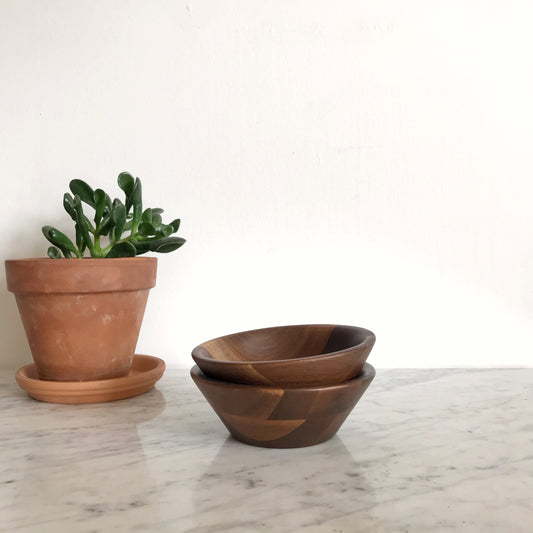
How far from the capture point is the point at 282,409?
1.88 feet

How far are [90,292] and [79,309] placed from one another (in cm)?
3

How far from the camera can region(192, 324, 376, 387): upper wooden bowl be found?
567 mm

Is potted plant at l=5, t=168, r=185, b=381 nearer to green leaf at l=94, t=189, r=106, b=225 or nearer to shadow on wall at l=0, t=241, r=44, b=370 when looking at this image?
green leaf at l=94, t=189, r=106, b=225

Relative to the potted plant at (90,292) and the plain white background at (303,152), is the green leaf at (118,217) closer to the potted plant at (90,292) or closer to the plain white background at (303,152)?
the potted plant at (90,292)

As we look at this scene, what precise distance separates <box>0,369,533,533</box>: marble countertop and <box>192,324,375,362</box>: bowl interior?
0.09 meters

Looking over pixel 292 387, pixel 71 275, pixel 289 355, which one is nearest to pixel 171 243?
pixel 71 275

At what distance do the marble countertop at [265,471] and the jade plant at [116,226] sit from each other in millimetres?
232

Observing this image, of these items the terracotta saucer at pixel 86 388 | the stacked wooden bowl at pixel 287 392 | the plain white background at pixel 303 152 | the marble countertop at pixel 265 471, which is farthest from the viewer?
the plain white background at pixel 303 152

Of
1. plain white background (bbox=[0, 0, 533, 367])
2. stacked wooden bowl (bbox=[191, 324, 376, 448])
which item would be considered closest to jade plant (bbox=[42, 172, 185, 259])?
plain white background (bbox=[0, 0, 533, 367])

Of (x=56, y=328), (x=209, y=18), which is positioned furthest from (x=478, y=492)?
(x=209, y=18)

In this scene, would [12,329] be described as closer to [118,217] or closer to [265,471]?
[118,217]

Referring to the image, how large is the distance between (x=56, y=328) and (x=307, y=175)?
0.50m

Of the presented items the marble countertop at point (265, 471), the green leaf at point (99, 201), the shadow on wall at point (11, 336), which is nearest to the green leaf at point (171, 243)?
the green leaf at point (99, 201)

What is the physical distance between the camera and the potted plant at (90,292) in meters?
0.81
